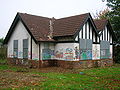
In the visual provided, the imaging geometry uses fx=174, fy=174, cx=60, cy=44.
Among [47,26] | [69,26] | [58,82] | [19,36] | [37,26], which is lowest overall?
[58,82]

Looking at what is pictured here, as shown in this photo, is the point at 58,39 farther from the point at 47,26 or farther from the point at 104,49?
the point at 104,49

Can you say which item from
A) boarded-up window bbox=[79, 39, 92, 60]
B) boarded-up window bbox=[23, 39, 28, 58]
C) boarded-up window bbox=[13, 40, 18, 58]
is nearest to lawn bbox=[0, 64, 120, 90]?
boarded-up window bbox=[79, 39, 92, 60]

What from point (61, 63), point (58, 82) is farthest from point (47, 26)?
point (58, 82)

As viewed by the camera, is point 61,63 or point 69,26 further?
point 69,26

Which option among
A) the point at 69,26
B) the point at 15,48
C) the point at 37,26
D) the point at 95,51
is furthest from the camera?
the point at 15,48

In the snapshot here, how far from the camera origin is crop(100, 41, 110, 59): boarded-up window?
2458cm

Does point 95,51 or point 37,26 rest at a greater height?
point 37,26

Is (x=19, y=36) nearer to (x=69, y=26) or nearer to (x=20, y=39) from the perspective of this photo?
(x=20, y=39)

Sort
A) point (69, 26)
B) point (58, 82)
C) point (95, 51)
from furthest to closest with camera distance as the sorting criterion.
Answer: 1. point (95, 51)
2. point (69, 26)
3. point (58, 82)

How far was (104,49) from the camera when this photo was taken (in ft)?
82.7

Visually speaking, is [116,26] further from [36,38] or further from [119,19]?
[36,38]

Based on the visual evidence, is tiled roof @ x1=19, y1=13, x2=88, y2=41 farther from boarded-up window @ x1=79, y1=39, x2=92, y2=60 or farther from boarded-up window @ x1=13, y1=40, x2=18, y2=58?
boarded-up window @ x1=13, y1=40, x2=18, y2=58

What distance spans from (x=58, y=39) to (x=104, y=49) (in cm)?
770

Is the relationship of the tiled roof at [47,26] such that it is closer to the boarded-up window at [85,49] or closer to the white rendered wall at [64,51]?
the white rendered wall at [64,51]
